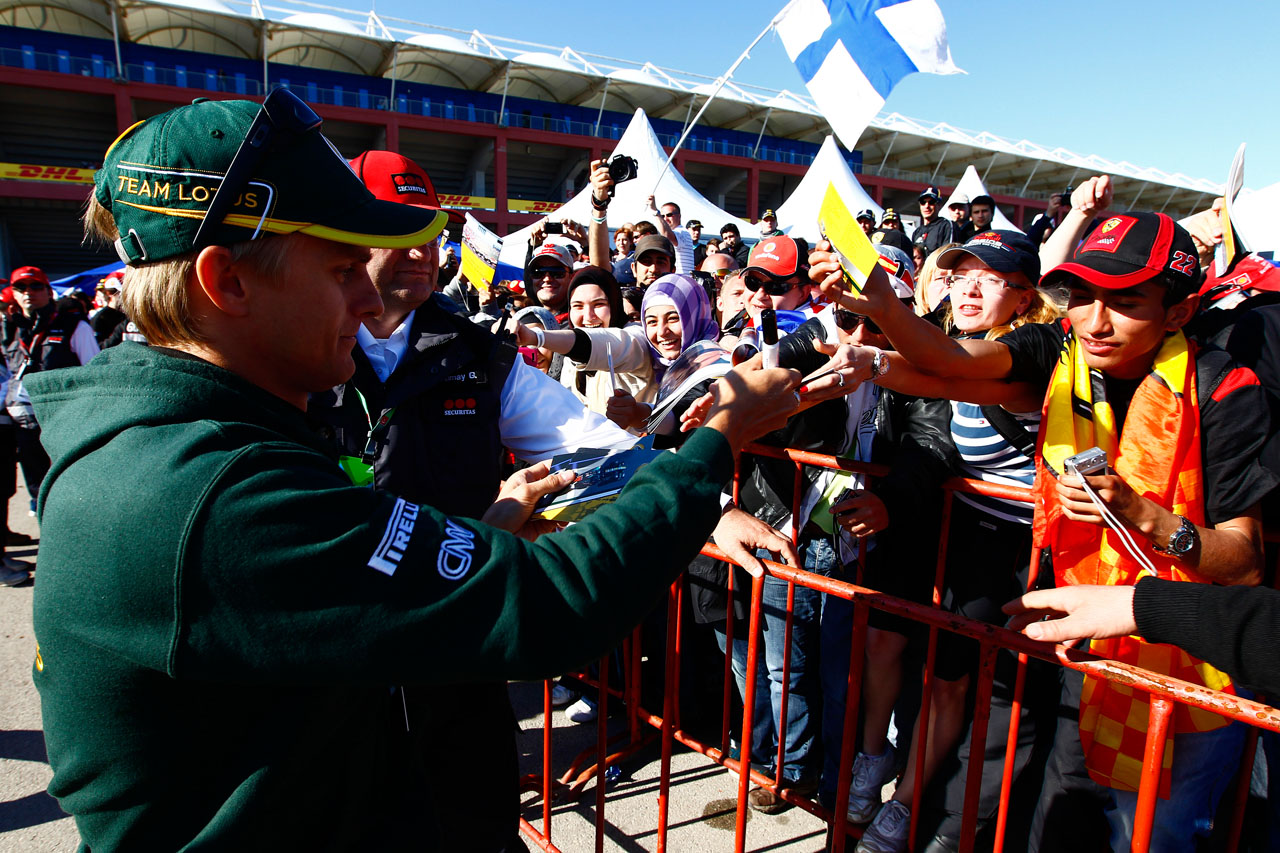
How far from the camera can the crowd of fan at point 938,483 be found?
1.92m

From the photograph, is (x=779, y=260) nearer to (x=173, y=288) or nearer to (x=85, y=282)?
(x=173, y=288)

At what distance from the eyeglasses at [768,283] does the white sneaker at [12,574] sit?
5.85 metres

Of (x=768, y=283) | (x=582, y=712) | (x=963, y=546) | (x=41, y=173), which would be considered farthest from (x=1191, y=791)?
(x=41, y=173)

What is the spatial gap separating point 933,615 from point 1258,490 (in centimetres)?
97

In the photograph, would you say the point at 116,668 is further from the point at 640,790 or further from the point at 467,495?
the point at 640,790

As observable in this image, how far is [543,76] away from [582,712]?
3880 cm

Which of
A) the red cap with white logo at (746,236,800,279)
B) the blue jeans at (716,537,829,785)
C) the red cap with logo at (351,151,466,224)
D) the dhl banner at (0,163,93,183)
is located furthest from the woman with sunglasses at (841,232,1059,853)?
the dhl banner at (0,163,93,183)

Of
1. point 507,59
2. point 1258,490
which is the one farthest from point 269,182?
point 507,59

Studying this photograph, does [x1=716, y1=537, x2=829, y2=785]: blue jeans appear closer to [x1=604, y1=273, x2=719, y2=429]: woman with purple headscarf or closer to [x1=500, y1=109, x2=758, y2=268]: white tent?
[x1=604, y1=273, x2=719, y2=429]: woman with purple headscarf

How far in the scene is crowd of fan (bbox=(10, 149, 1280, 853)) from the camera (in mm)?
1924

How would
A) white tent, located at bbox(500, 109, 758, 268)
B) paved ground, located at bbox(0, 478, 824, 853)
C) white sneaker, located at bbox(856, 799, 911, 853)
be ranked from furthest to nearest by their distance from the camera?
white tent, located at bbox(500, 109, 758, 268), paved ground, located at bbox(0, 478, 824, 853), white sneaker, located at bbox(856, 799, 911, 853)

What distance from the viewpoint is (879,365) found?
226 cm

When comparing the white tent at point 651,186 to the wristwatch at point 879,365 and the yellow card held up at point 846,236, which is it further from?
the yellow card held up at point 846,236

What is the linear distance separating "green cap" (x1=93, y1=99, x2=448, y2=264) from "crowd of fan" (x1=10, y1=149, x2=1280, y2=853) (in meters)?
1.07
